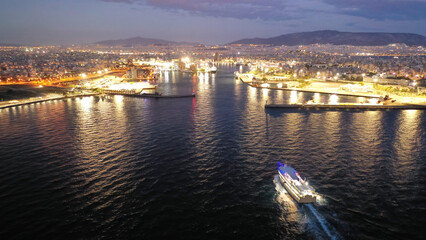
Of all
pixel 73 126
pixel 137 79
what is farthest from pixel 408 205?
pixel 137 79

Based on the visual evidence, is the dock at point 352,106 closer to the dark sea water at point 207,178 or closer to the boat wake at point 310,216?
the dark sea water at point 207,178

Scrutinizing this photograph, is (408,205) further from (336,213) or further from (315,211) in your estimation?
(315,211)

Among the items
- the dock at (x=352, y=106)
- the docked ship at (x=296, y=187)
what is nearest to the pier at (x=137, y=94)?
the dock at (x=352, y=106)

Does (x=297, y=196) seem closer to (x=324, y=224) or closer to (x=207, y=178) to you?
(x=324, y=224)

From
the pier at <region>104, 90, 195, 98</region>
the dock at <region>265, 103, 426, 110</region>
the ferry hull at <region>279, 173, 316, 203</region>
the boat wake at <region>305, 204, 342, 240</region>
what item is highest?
the pier at <region>104, 90, 195, 98</region>

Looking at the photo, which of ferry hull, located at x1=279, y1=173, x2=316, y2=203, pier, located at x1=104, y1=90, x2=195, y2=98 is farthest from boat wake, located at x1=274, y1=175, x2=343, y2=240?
pier, located at x1=104, y1=90, x2=195, y2=98

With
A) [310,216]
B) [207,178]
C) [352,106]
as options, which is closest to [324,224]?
[310,216]

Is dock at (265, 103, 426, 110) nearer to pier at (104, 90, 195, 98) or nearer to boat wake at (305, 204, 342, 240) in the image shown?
pier at (104, 90, 195, 98)

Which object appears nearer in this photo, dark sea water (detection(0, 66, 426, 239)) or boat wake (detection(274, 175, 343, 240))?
boat wake (detection(274, 175, 343, 240))
